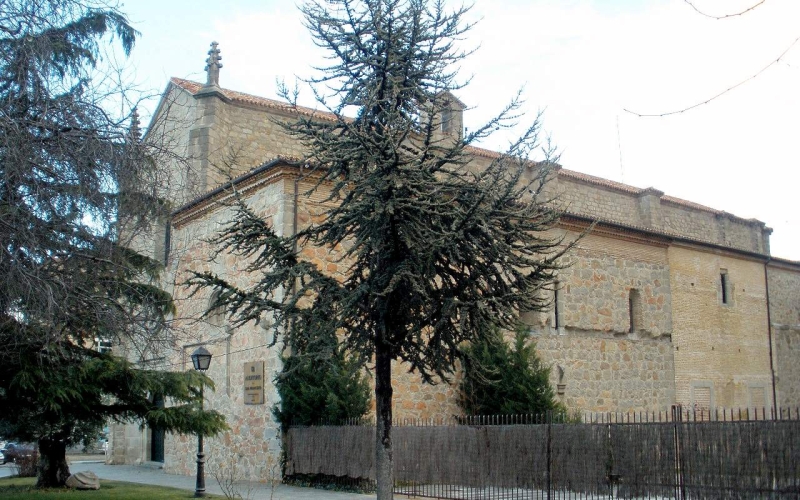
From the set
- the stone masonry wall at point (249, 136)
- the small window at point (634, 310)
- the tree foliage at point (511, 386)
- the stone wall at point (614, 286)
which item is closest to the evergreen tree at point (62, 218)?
the tree foliage at point (511, 386)

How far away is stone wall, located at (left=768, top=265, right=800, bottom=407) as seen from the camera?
28.3m

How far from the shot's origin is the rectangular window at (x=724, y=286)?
2670 centimetres

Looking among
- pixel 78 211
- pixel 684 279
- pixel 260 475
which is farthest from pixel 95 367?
pixel 684 279

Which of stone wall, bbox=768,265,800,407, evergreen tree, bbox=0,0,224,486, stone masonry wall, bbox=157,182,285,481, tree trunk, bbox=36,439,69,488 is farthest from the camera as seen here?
stone wall, bbox=768,265,800,407

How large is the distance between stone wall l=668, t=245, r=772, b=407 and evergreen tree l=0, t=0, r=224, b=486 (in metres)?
18.7

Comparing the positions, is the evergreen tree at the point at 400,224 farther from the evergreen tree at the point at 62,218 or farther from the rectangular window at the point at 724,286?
the rectangular window at the point at 724,286

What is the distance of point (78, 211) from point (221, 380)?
10213 mm

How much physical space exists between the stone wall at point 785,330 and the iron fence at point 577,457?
1837 centimetres

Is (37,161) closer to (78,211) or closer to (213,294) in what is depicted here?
(78,211)

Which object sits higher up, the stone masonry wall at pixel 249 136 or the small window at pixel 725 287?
the stone masonry wall at pixel 249 136

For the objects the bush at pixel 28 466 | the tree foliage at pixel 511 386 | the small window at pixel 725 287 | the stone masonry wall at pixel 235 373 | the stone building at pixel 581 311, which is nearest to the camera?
the stone masonry wall at pixel 235 373

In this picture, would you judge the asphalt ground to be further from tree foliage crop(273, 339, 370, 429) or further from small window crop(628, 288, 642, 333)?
small window crop(628, 288, 642, 333)

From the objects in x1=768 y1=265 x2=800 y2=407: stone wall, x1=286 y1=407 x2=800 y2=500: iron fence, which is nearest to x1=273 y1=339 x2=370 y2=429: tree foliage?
x1=286 y1=407 x2=800 y2=500: iron fence

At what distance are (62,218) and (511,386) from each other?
11.6 m
